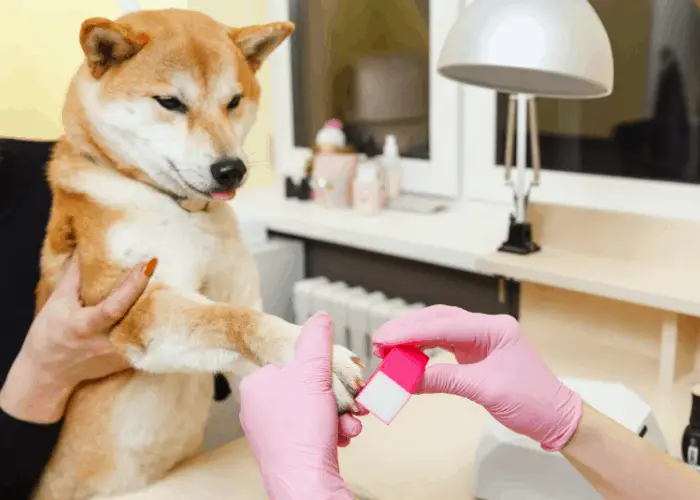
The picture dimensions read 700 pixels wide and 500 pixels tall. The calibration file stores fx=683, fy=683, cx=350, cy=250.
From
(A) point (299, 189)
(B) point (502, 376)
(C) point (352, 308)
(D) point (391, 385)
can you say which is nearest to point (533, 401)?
(B) point (502, 376)

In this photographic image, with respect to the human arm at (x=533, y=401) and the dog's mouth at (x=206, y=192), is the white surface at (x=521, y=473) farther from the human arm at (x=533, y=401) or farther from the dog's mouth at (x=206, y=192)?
the dog's mouth at (x=206, y=192)

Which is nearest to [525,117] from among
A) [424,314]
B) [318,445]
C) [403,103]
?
[403,103]

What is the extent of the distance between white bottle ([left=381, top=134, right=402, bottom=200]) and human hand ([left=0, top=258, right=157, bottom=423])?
0.96m

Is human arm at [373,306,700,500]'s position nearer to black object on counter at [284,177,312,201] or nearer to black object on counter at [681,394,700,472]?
black object on counter at [681,394,700,472]

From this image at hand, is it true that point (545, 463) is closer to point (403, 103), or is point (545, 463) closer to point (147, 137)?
point (147, 137)

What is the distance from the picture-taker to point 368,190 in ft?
5.52

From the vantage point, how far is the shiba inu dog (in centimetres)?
85

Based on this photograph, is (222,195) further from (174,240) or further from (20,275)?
(20,275)

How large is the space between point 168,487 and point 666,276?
2.98ft

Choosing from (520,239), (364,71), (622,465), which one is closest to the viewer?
(622,465)

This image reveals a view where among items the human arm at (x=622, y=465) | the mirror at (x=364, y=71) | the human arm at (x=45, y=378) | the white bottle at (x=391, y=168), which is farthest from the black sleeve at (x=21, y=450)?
the mirror at (x=364, y=71)

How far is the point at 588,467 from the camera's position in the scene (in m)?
0.84

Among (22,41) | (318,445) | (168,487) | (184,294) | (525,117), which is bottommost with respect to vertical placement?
(168,487)

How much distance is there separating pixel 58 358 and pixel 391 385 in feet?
1.63
